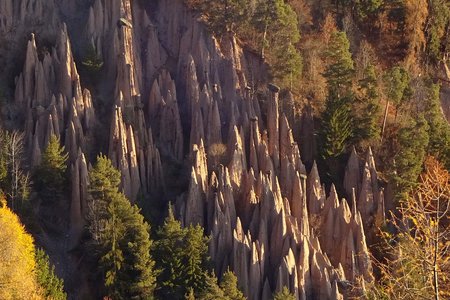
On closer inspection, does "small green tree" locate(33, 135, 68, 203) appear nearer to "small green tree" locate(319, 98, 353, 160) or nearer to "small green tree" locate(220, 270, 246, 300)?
"small green tree" locate(220, 270, 246, 300)

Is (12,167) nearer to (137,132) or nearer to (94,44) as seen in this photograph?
(137,132)

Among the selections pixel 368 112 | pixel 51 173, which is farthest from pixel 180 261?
pixel 368 112

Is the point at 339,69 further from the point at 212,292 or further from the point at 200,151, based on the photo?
the point at 212,292

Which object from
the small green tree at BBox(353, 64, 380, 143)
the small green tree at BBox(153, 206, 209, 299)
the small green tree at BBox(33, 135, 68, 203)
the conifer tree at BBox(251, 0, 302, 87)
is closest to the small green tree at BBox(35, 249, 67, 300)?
the small green tree at BBox(153, 206, 209, 299)

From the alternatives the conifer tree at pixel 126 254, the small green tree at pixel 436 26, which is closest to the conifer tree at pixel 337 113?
the conifer tree at pixel 126 254

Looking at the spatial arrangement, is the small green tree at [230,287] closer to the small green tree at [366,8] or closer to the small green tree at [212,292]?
the small green tree at [212,292]

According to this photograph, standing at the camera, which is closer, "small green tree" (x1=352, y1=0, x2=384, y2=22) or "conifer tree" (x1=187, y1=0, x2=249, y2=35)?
"conifer tree" (x1=187, y1=0, x2=249, y2=35)
